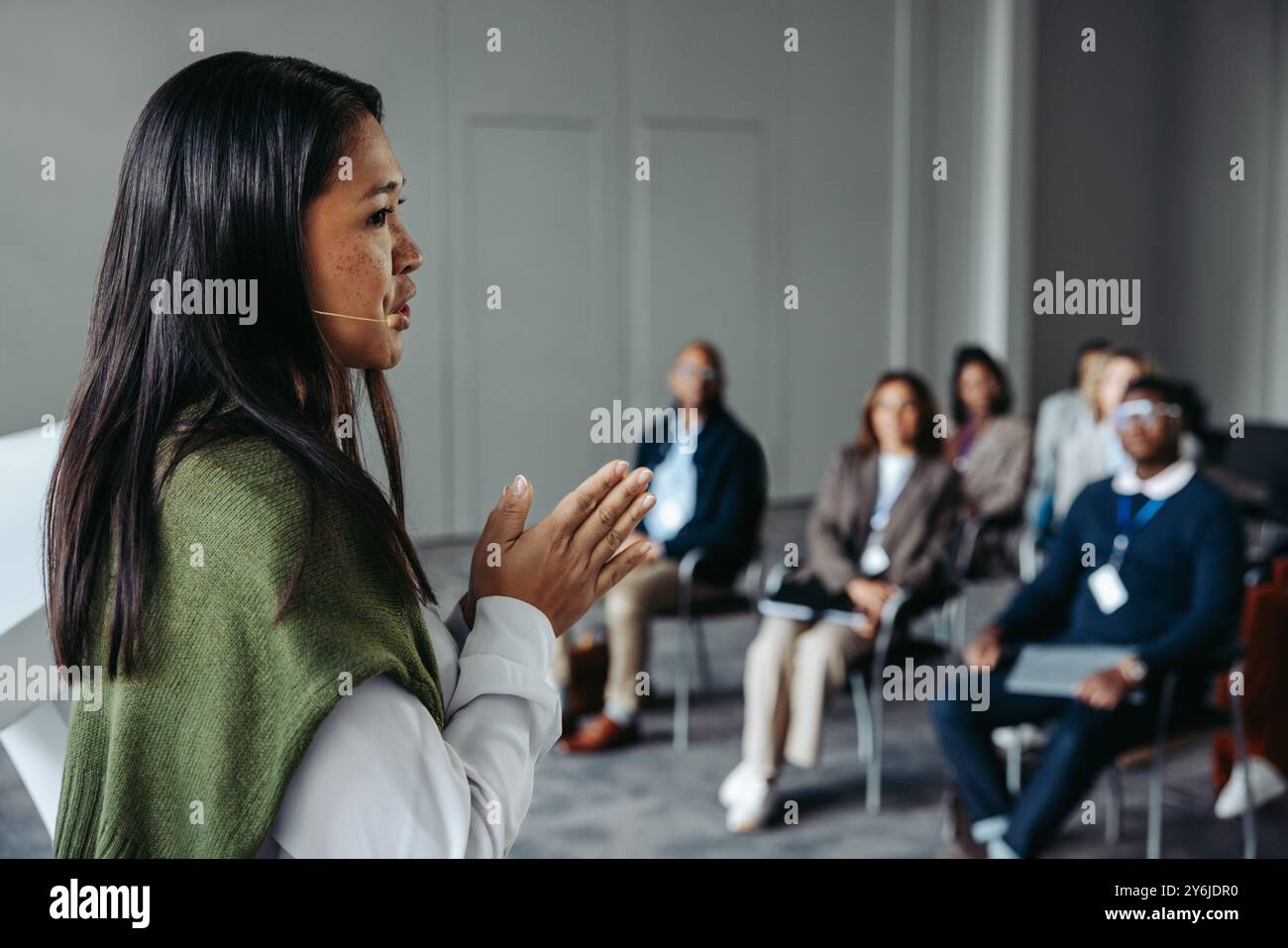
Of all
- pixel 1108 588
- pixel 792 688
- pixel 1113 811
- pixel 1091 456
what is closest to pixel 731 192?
pixel 1091 456

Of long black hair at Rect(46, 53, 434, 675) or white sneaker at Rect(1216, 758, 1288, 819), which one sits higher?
long black hair at Rect(46, 53, 434, 675)

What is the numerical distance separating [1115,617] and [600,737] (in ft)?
5.75

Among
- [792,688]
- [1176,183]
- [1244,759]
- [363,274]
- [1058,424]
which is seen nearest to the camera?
[363,274]

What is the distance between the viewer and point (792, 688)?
3.95 m

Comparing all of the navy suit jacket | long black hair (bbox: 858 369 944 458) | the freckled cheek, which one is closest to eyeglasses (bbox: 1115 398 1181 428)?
long black hair (bbox: 858 369 944 458)

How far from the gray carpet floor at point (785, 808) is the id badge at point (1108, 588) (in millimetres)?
575

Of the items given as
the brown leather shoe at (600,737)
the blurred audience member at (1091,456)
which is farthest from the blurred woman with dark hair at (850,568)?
the blurred audience member at (1091,456)

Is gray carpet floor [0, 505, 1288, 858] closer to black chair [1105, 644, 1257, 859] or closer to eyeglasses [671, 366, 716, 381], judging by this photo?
black chair [1105, 644, 1257, 859]

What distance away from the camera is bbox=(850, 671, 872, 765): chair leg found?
4099mm

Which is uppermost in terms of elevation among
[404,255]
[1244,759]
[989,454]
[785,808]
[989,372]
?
[404,255]

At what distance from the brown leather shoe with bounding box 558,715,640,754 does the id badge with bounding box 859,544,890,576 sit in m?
0.96

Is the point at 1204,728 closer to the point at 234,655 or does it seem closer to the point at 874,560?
the point at 874,560

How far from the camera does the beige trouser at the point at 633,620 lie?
4.50m

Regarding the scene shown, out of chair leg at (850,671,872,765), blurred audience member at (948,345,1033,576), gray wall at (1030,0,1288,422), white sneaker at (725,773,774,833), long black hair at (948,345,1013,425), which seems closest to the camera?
white sneaker at (725,773,774,833)
